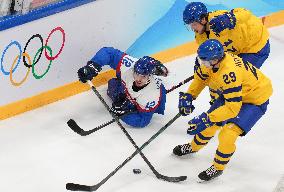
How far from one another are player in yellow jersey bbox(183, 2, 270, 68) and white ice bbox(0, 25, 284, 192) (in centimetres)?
57

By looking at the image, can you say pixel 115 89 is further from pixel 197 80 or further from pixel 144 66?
pixel 197 80

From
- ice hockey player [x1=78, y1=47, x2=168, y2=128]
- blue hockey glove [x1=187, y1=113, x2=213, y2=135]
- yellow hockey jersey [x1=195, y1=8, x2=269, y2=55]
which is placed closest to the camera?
blue hockey glove [x1=187, y1=113, x2=213, y2=135]

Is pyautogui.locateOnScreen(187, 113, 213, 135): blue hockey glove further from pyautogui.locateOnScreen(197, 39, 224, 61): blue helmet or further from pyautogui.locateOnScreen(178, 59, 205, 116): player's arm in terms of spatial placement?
pyautogui.locateOnScreen(197, 39, 224, 61): blue helmet

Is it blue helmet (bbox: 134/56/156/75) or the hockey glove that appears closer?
blue helmet (bbox: 134/56/156/75)

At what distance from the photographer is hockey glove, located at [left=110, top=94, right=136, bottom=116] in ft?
16.1

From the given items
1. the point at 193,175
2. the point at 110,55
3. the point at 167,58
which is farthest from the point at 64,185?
the point at 167,58

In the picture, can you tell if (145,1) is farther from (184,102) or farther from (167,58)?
(184,102)

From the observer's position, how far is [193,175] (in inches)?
175

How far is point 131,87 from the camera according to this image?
490 centimetres

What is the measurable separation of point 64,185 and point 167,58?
1745 mm

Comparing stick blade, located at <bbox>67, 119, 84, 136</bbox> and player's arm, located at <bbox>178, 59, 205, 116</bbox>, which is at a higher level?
stick blade, located at <bbox>67, 119, 84, 136</bbox>

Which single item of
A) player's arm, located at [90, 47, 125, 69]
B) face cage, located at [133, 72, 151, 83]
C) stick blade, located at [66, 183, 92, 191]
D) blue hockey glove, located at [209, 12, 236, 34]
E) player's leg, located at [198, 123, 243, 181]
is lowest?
player's leg, located at [198, 123, 243, 181]

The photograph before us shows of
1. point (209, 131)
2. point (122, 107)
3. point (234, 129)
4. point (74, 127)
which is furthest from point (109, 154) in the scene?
point (234, 129)

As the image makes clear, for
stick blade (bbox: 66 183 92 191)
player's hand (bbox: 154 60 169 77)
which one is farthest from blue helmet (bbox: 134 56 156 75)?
stick blade (bbox: 66 183 92 191)
